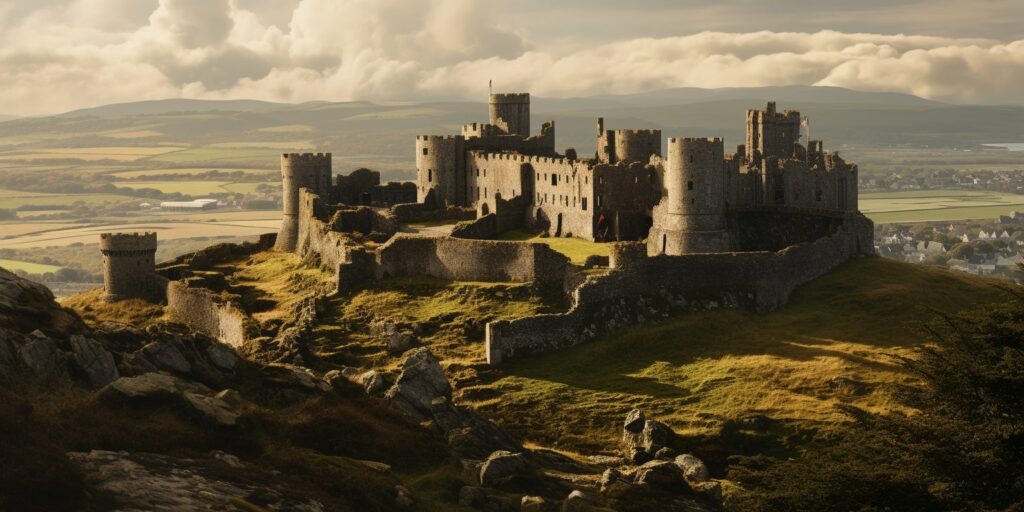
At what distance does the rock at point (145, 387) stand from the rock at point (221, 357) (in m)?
5.98

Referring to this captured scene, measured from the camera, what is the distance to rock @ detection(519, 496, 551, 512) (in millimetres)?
49250

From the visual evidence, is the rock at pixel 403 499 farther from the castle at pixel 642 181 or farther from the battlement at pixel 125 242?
the battlement at pixel 125 242

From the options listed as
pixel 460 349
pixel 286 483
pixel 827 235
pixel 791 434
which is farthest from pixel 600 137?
pixel 286 483

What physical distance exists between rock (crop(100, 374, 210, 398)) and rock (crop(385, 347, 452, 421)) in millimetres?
12753

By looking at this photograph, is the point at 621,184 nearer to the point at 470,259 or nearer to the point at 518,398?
the point at 470,259

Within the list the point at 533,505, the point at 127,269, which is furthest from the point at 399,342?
the point at 533,505

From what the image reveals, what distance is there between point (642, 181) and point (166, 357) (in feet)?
133

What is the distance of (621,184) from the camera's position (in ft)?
284

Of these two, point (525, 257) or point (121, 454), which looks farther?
point (525, 257)

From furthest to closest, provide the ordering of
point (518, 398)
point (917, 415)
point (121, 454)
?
point (518, 398), point (917, 415), point (121, 454)

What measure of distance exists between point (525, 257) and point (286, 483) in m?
35.0

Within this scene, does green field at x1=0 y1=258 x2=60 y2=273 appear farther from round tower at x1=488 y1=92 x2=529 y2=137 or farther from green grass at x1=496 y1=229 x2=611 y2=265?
green grass at x1=496 y1=229 x2=611 y2=265

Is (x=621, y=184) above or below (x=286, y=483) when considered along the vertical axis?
above

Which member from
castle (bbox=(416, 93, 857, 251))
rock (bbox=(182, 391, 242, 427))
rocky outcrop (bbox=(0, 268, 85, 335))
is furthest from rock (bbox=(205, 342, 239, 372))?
castle (bbox=(416, 93, 857, 251))
